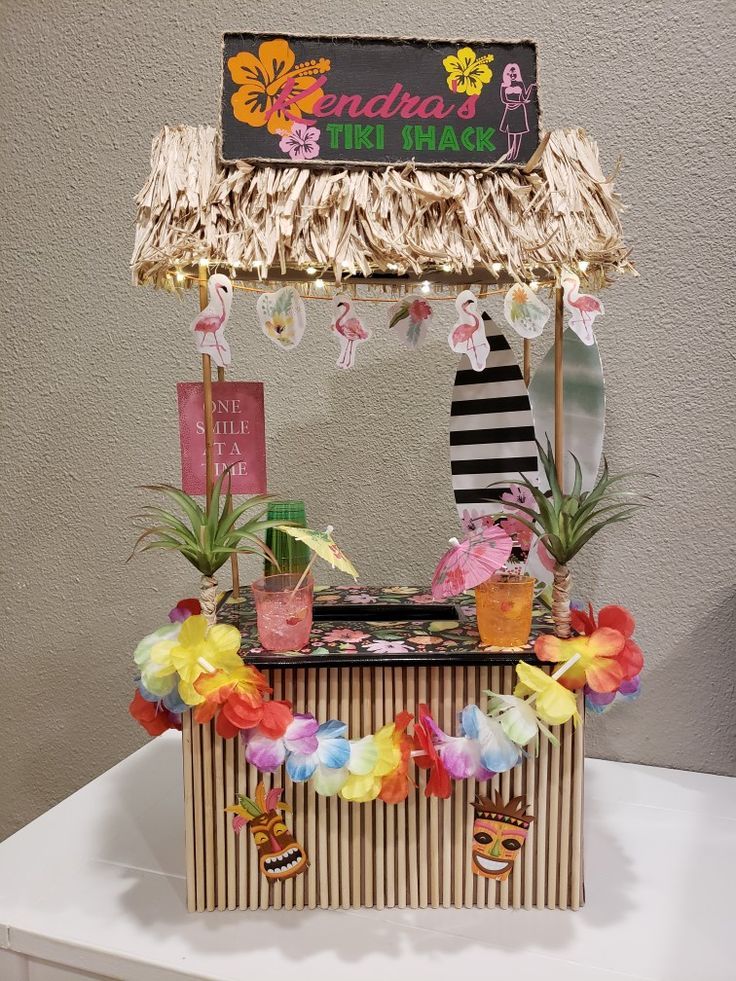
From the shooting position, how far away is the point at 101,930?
110cm

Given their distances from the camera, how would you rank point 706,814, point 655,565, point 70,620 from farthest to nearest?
point 70,620, point 655,565, point 706,814

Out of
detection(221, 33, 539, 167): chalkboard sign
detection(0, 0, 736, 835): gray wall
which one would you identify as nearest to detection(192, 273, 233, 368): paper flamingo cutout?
detection(221, 33, 539, 167): chalkboard sign

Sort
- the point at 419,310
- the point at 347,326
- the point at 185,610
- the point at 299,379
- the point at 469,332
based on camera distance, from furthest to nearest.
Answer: the point at 299,379 < the point at 419,310 < the point at 347,326 < the point at 185,610 < the point at 469,332

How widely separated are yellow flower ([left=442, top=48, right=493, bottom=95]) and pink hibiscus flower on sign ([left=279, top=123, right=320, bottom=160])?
25 centimetres

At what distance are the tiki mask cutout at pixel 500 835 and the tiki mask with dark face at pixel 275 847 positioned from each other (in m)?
0.30

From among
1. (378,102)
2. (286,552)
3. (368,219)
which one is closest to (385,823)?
(286,552)

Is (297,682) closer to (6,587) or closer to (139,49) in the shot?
(6,587)

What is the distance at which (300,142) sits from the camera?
1.17 m

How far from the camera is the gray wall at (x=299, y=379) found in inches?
64.4

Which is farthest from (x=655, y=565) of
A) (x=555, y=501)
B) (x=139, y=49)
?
(x=139, y=49)

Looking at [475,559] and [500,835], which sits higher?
[475,559]

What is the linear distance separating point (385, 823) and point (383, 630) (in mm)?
324

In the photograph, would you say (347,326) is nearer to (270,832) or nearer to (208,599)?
(208,599)

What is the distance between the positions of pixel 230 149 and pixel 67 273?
3.43ft
